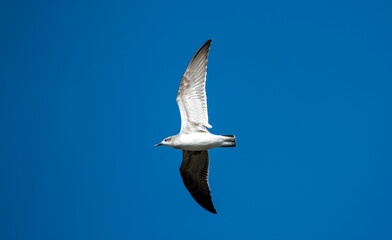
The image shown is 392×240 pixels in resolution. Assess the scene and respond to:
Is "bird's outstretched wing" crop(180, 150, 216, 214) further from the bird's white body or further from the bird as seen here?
the bird's white body

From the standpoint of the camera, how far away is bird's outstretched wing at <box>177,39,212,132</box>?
13211 millimetres

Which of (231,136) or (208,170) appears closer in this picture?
(231,136)

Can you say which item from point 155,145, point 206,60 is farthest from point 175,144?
point 206,60

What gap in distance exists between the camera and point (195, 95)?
1328 centimetres

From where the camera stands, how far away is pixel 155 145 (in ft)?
43.9

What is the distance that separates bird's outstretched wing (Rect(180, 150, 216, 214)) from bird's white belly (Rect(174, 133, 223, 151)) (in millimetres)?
996

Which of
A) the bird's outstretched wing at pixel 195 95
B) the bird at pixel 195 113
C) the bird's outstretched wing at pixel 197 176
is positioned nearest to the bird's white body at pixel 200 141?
the bird at pixel 195 113

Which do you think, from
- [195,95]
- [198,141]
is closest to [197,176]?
[198,141]

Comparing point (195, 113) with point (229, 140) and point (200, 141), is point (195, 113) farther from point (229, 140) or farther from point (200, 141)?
point (229, 140)

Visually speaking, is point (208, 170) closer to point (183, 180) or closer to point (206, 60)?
point (183, 180)

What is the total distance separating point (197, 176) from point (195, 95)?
8.85 feet

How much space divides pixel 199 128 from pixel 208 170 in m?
1.73

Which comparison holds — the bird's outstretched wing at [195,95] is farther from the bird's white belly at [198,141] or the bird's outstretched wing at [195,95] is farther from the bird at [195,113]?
the bird's white belly at [198,141]

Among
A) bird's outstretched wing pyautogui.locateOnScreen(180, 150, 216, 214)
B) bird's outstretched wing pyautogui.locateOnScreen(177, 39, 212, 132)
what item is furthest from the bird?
bird's outstretched wing pyautogui.locateOnScreen(180, 150, 216, 214)
